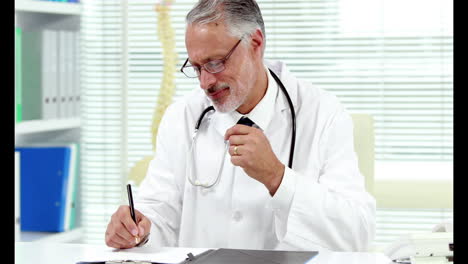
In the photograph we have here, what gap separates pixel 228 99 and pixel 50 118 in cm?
132

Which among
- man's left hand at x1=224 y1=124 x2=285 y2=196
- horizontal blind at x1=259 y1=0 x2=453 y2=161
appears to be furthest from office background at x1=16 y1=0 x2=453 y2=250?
man's left hand at x1=224 y1=124 x2=285 y2=196

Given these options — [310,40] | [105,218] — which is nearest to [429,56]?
[310,40]

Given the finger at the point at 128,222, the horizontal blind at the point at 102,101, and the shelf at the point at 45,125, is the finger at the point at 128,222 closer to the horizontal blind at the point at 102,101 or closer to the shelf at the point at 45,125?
the shelf at the point at 45,125

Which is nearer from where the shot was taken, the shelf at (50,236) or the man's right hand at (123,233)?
the man's right hand at (123,233)

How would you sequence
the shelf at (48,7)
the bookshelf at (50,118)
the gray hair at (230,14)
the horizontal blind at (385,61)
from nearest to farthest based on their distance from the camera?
the gray hair at (230,14) → the shelf at (48,7) → the bookshelf at (50,118) → the horizontal blind at (385,61)

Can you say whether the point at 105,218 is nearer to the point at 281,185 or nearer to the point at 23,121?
the point at 23,121

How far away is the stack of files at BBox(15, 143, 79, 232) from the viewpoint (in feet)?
9.43

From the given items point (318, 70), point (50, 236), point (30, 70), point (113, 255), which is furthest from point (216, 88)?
point (318, 70)

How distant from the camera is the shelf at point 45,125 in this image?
272 cm

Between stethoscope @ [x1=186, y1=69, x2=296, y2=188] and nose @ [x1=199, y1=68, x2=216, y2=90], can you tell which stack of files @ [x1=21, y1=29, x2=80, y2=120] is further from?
nose @ [x1=199, y1=68, x2=216, y2=90]

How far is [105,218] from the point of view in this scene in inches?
149

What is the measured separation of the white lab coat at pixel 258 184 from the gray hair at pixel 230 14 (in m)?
0.20

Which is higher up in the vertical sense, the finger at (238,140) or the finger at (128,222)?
the finger at (238,140)

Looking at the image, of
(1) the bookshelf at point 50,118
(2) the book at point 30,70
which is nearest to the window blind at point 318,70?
(1) the bookshelf at point 50,118
